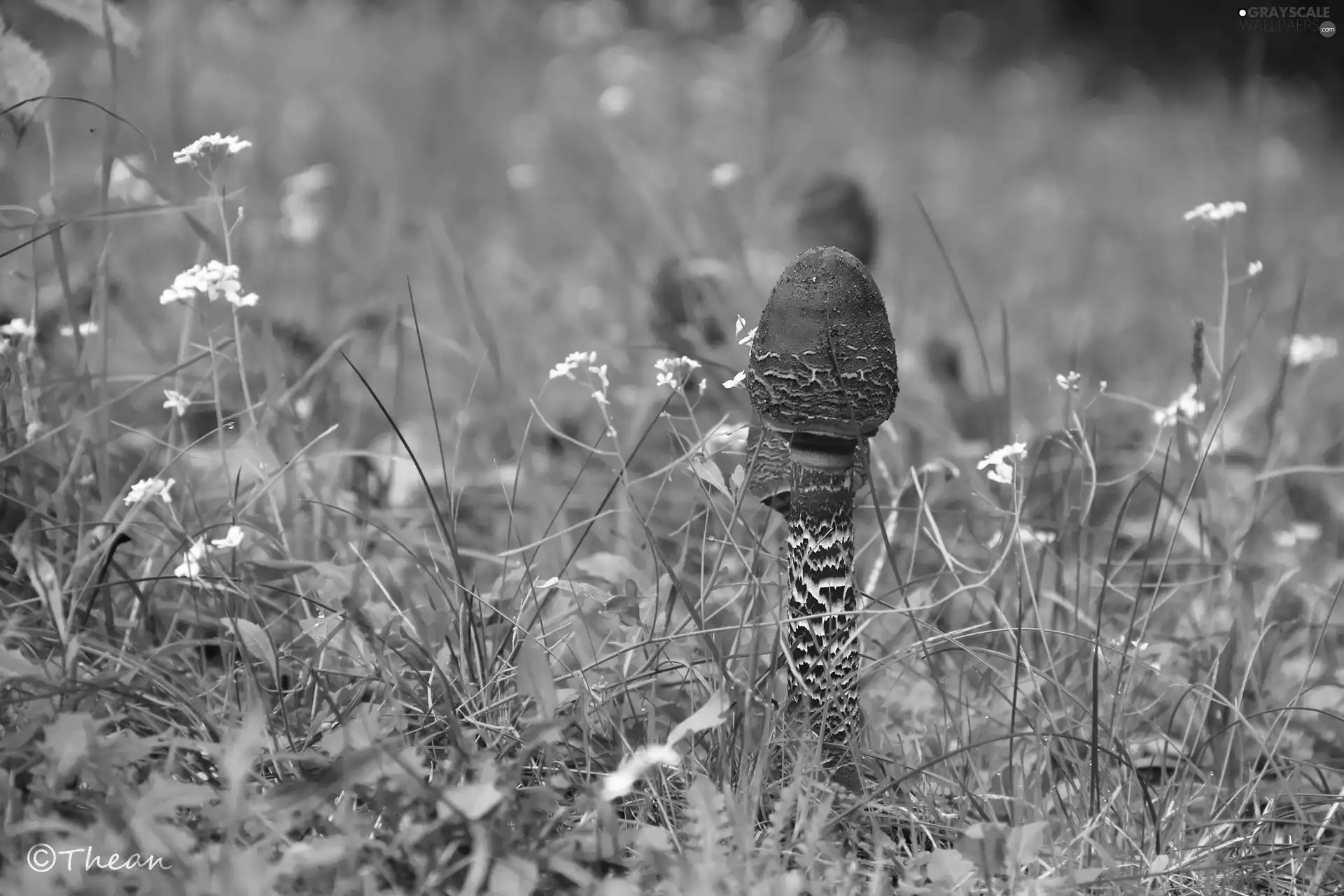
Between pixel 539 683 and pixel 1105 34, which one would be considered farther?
pixel 1105 34

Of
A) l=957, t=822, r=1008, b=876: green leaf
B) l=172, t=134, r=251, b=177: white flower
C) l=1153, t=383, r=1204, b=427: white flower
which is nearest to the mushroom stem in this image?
l=957, t=822, r=1008, b=876: green leaf

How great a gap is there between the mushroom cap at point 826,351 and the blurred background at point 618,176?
2.83ft

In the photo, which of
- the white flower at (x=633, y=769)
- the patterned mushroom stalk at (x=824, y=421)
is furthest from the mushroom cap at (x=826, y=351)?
the white flower at (x=633, y=769)

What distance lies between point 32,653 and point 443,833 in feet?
2.85

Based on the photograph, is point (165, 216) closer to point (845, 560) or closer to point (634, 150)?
point (634, 150)

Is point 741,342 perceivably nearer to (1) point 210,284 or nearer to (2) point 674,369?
(2) point 674,369

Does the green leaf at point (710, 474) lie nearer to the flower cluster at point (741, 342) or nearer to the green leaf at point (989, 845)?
the flower cluster at point (741, 342)

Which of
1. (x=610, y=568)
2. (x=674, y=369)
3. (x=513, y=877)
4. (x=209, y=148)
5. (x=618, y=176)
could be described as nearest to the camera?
(x=513, y=877)

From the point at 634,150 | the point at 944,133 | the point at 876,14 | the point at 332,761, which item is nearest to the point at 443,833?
the point at 332,761

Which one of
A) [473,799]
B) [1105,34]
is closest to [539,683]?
[473,799]

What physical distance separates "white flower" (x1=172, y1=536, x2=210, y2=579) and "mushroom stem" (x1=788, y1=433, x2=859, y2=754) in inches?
39.6

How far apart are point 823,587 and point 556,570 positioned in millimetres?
1016

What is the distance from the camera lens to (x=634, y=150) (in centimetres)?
465

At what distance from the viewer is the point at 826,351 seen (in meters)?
1.74
